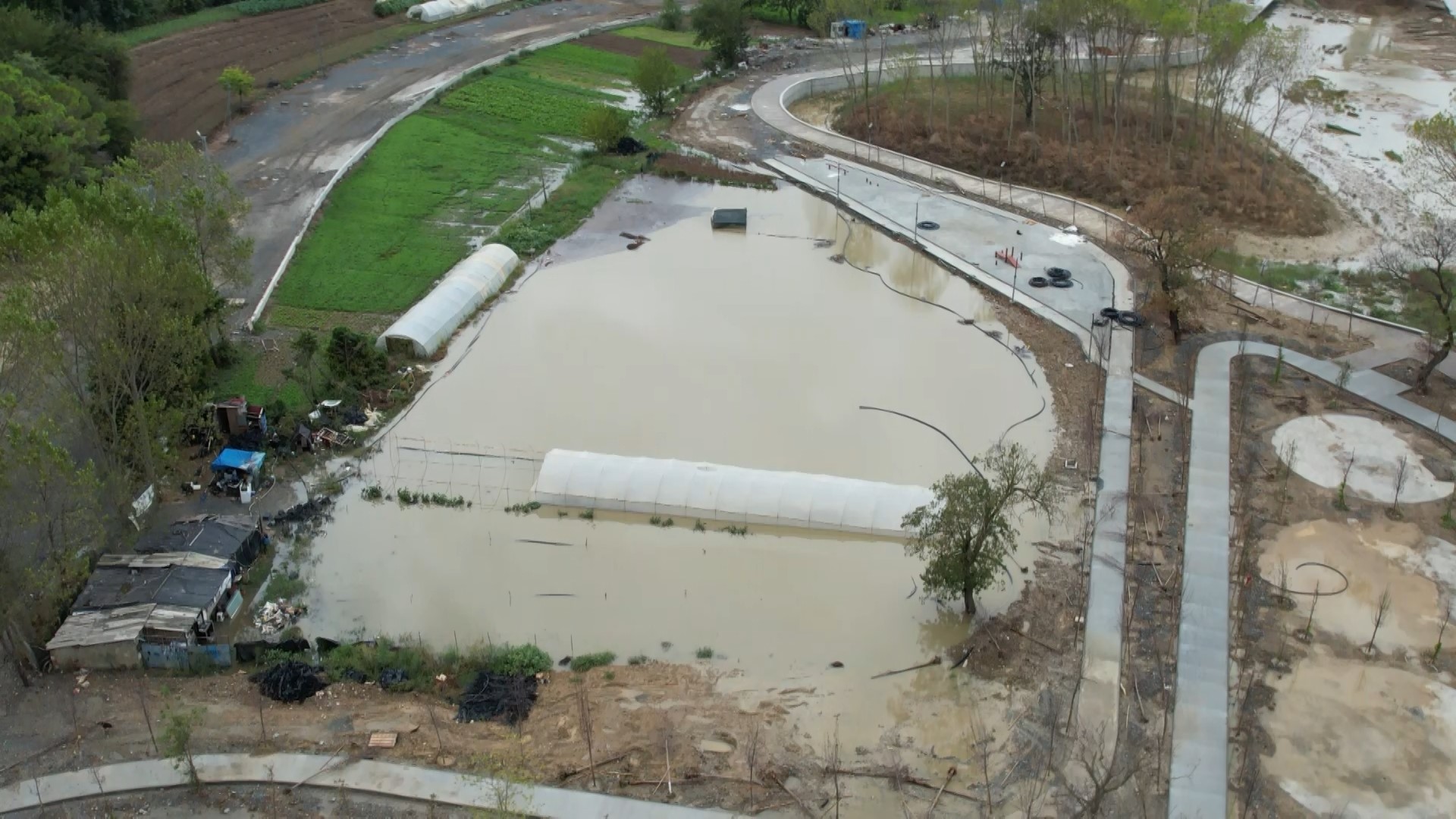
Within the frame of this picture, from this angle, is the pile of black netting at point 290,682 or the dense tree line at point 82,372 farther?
the pile of black netting at point 290,682

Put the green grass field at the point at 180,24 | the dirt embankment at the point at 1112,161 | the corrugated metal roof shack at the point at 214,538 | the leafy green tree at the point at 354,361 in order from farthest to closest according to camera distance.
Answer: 1. the green grass field at the point at 180,24
2. the dirt embankment at the point at 1112,161
3. the leafy green tree at the point at 354,361
4. the corrugated metal roof shack at the point at 214,538

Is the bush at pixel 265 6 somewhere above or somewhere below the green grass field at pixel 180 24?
above

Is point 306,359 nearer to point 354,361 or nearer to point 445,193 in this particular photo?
point 354,361

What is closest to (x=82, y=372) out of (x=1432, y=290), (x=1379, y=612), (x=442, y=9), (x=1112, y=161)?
(x=1379, y=612)

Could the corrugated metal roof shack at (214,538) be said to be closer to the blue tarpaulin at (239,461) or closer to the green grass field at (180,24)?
the blue tarpaulin at (239,461)

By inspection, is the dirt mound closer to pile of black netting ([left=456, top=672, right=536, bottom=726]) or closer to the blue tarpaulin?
the blue tarpaulin

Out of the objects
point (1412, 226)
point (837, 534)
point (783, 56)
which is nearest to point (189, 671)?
point (837, 534)

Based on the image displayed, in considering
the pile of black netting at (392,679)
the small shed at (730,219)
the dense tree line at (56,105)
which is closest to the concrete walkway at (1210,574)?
the pile of black netting at (392,679)

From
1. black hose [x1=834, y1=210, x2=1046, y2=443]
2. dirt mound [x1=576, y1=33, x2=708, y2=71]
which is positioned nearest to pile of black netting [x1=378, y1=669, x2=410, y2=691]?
black hose [x1=834, y1=210, x2=1046, y2=443]

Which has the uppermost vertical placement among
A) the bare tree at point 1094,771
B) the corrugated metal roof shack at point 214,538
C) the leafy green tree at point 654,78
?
the leafy green tree at point 654,78
